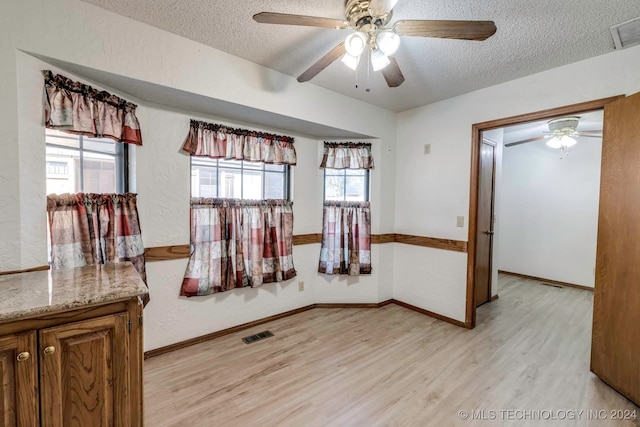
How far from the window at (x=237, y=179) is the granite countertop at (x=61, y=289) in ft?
3.67

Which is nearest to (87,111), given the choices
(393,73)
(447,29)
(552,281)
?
(393,73)

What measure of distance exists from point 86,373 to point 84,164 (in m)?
1.45

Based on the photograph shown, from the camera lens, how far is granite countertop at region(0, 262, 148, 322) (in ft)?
3.34

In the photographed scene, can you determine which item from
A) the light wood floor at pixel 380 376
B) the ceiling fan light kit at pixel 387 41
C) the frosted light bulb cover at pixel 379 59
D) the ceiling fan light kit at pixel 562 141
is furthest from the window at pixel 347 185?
the ceiling fan light kit at pixel 562 141

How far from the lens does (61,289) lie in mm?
→ 1211

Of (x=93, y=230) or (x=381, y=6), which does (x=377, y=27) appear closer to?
(x=381, y=6)

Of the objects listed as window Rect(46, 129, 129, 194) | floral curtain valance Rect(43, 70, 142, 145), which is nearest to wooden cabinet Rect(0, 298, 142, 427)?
window Rect(46, 129, 129, 194)

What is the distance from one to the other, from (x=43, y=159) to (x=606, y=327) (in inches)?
151

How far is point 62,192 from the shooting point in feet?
5.80

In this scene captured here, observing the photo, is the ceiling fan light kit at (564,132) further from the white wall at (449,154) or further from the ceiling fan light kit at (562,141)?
the white wall at (449,154)

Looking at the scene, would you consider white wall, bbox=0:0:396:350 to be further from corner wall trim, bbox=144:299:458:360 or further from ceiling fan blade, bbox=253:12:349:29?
ceiling fan blade, bbox=253:12:349:29

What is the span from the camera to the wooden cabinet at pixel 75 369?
3.26 feet

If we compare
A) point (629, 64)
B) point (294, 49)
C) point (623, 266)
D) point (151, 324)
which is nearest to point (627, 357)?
point (623, 266)

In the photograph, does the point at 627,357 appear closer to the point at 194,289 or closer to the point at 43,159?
the point at 194,289
